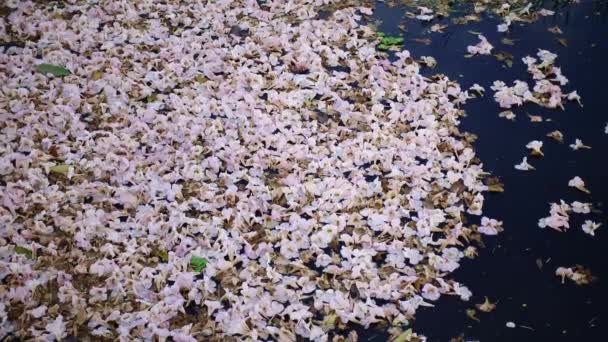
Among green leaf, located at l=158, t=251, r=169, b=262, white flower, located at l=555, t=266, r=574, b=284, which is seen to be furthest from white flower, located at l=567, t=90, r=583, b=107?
green leaf, located at l=158, t=251, r=169, b=262

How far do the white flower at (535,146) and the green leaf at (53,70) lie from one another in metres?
4.66

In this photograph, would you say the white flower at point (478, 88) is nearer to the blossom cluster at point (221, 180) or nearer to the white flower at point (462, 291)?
the blossom cluster at point (221, 180)

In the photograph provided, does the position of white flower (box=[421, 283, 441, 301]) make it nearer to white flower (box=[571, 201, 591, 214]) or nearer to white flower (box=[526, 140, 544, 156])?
white flower (box=[571, 201, 591, 214])

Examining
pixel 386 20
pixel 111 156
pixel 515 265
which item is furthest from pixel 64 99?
pixel 515 265

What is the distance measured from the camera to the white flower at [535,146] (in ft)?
17.7

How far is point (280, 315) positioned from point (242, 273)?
44cm

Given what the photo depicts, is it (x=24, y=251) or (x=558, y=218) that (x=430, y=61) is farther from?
(x=24, y=251)

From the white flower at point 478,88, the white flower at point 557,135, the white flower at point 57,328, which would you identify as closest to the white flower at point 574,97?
the white flower at point 557,135

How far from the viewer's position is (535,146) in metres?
5.45

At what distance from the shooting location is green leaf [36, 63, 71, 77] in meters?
6.16

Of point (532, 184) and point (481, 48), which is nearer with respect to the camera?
point (532, 184)

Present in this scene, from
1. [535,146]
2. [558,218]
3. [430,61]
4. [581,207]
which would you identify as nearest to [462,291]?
[558,218]

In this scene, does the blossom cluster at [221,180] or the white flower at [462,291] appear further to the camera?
the white flower at [462,291]

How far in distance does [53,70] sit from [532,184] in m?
4.84
